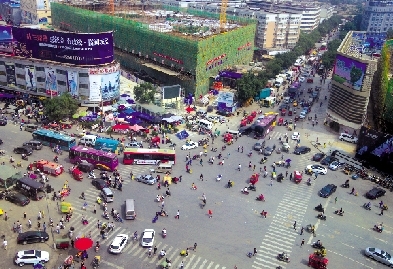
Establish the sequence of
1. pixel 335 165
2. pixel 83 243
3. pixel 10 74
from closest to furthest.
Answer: pixel 83 243, pixel 335 165, pixel 10 74

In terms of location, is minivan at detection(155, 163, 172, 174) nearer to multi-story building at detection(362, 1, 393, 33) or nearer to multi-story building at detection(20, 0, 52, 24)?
multi-story building at detection(20, 0, 52, 24)

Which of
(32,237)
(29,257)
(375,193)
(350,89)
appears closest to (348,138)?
(350,89)

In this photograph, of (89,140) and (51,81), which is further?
(51,81)

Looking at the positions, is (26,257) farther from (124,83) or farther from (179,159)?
(124,83)

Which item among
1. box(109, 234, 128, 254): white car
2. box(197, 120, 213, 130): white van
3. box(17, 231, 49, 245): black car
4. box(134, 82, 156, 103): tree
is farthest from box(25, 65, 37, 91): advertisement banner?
box(109, 234, 128, 254): white car

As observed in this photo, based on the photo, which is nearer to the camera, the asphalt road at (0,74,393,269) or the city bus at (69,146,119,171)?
the asphalt road at (0,74,393,269)

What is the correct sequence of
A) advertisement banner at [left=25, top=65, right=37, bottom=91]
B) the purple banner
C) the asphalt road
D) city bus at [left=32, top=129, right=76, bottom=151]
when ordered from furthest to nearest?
1. advertisement banner at [left=25, top=65, right=37, bottom=91]
2. the purple banner
3. city bus at [left=32, top=129, right=76, bottom=151]
4. the asphalt road

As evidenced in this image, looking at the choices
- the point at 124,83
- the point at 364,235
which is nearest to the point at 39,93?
the point at 124,83

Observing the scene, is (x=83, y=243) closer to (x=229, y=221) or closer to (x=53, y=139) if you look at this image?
(x=229, y=221)
